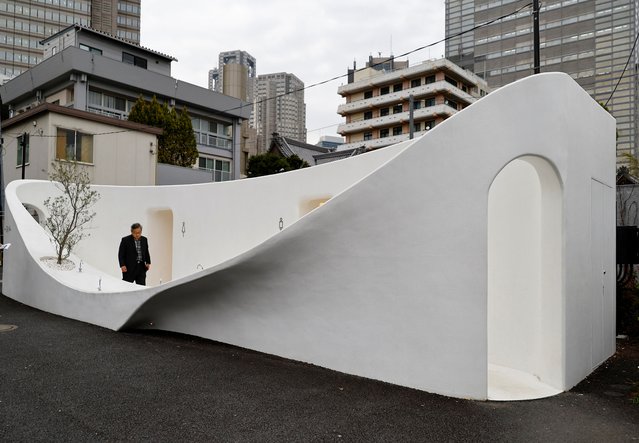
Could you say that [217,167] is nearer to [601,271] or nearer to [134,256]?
[134,256]

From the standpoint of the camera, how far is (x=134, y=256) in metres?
7.60

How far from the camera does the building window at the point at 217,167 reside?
98.6ft

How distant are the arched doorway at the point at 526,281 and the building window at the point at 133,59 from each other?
1149 inches

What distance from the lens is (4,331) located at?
6141mm

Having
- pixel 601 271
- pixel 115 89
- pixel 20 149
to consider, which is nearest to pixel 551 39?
pixel 115 89

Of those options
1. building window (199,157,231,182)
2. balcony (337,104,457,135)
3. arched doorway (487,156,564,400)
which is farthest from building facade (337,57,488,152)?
arched doorway (487,156,564,400)

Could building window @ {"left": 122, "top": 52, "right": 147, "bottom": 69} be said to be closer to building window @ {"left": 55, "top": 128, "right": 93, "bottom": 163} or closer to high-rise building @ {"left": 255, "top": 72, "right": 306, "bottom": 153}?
Result: building window @ {"left": 55, "top": 128, "right": 93, "bottom": 163}

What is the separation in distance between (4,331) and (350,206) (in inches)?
201

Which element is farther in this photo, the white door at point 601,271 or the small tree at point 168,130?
the small tree at point 168,130

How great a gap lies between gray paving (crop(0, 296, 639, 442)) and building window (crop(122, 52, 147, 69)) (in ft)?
91.3

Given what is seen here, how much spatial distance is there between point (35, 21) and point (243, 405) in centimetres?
7561

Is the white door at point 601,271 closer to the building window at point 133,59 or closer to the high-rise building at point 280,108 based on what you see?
the building window at point 133,59

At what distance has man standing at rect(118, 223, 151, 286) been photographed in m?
7.51

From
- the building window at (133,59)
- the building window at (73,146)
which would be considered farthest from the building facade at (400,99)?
the building window at (73,146)
